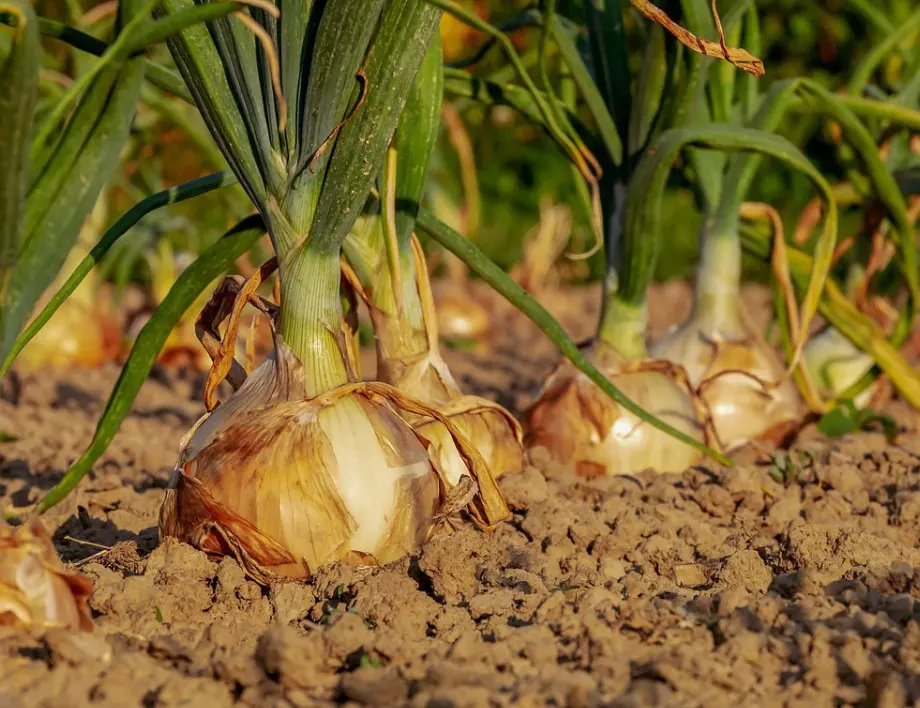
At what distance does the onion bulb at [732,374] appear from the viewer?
6.80 ft

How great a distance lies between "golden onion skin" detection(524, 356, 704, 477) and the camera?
1.91m

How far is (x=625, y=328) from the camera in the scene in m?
1.99

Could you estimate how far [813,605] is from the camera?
124 centimetres

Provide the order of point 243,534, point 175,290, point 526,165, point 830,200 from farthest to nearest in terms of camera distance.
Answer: point 526,165 < point 830,200 < point 175,290 < point 243,534

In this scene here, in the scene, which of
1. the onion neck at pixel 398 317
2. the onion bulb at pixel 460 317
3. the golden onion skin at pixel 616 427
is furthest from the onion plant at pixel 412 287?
the onion bulb at pixel 460 317

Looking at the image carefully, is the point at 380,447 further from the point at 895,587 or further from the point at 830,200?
the point at 830,200

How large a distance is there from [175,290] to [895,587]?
2.98 feet

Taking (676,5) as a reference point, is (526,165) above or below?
below

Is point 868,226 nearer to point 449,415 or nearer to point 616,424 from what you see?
point 616,424

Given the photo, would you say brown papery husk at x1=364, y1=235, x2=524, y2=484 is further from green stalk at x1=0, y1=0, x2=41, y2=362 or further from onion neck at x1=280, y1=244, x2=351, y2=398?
green stalk at x1=0, y1=0, x2=41, y2=362

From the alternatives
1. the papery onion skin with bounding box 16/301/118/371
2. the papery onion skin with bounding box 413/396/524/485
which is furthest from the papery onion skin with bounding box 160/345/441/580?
the papery onion skin with bounding box 16/301/118/371

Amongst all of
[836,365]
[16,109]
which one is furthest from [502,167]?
[16,109]

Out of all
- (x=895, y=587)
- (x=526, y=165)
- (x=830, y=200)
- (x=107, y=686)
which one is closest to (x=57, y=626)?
(x=107, y=686)

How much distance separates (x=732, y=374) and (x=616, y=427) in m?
0.29
